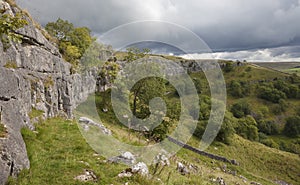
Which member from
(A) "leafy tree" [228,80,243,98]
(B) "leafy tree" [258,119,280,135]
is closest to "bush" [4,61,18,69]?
(B) "leafy tree" [258,119,280,135]

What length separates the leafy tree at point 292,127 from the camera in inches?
4391

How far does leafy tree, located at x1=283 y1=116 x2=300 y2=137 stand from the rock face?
114644 millimetres

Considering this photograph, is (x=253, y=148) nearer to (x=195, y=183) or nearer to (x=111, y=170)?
(x=195, y=183)

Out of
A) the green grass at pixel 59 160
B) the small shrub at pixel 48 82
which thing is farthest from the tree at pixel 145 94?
the green grass at pixel 59 160

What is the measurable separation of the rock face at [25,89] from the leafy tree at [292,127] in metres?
115

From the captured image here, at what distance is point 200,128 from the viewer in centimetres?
6347

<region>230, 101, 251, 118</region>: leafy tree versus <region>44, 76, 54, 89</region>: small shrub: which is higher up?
<region>44, 76, 54, 89</region>: small shrub

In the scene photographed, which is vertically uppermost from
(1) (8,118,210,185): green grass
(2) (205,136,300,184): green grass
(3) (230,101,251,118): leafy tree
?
(1) (8,118,210,185): green grass

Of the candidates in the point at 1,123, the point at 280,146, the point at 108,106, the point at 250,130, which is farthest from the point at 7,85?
the point at 280,146

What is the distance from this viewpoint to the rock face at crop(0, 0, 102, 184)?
856 centimetres

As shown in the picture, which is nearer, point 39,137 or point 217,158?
point 39,137

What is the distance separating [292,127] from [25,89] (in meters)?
126

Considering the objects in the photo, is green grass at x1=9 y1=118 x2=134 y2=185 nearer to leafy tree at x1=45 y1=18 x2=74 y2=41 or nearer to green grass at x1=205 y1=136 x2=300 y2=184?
leafy tree at x1=45 y1=18 x2=74 y2=41

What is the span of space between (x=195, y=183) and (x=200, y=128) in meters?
52.3
